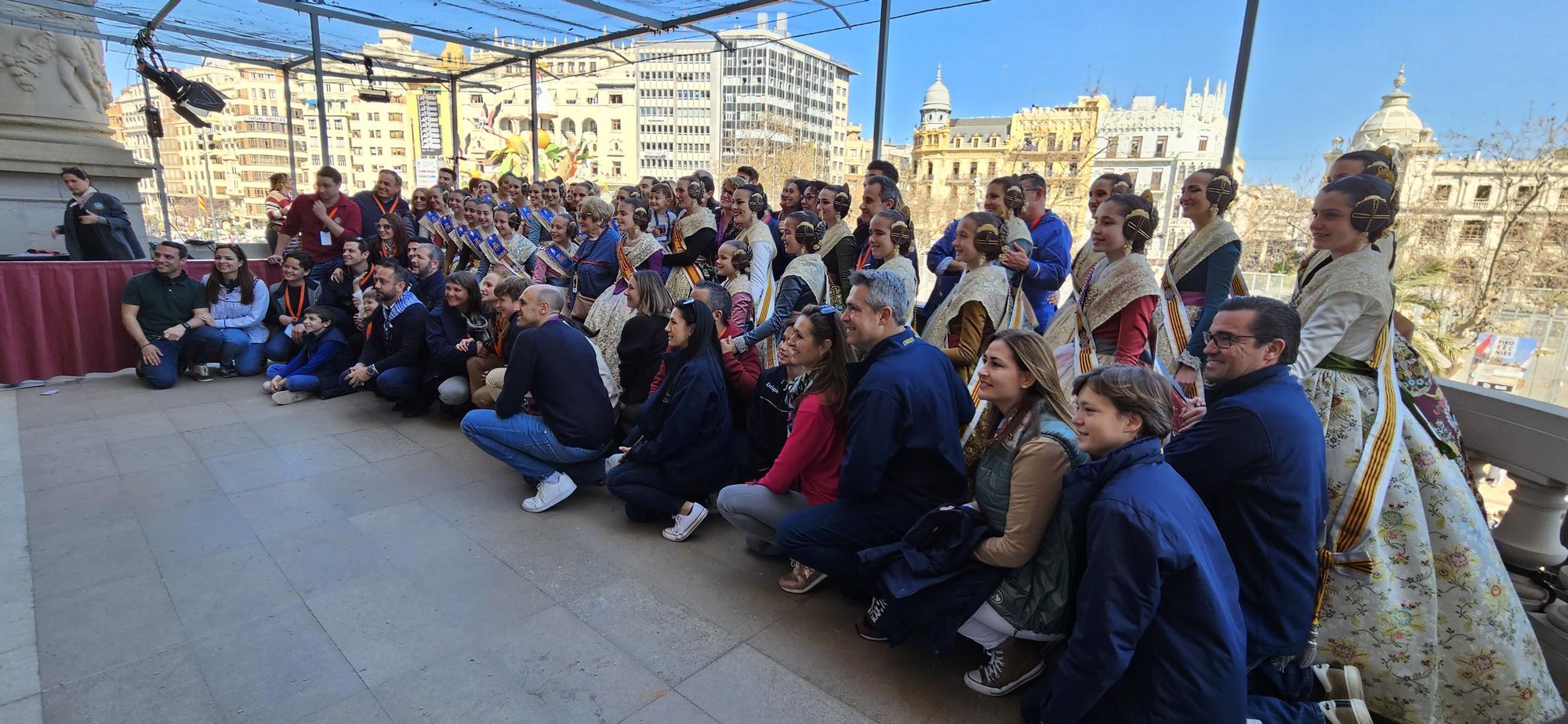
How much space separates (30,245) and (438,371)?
284 inches

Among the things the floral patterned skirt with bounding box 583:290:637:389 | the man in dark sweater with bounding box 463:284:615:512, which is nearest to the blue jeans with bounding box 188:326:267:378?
the floral patterned skirt with bounding box 583:290:637:389

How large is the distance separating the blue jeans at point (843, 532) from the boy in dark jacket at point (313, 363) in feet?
15.9

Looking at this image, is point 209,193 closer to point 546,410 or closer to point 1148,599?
point 546,410

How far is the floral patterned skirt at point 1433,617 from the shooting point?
7.47ft

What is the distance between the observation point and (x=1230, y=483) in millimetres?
2092

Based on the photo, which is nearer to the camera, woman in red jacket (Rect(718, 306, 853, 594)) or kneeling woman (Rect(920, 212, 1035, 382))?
woman in red jacket (Rect(718, 306, 853, 594))

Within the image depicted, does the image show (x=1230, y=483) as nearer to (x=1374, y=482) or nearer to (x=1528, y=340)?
(x=1374, y=482)

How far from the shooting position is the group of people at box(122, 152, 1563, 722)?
1.89 m

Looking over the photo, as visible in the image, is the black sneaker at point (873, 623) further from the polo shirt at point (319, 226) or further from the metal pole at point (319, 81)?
the metal pole at point (319, 81)

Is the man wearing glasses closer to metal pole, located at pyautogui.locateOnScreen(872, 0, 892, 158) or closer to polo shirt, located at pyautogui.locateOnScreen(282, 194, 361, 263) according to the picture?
metal pole, located at pyautogui.locateOnScreen(872, 0, 892, 158)

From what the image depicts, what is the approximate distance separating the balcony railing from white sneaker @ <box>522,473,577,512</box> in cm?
417

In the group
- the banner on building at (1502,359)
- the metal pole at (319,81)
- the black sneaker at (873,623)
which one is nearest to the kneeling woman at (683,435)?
the black sneaker at (873,623)

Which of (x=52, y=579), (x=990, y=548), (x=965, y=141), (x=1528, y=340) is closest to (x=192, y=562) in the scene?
(x=52, y=579)

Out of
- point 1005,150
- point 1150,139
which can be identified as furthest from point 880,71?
point 1005,150
